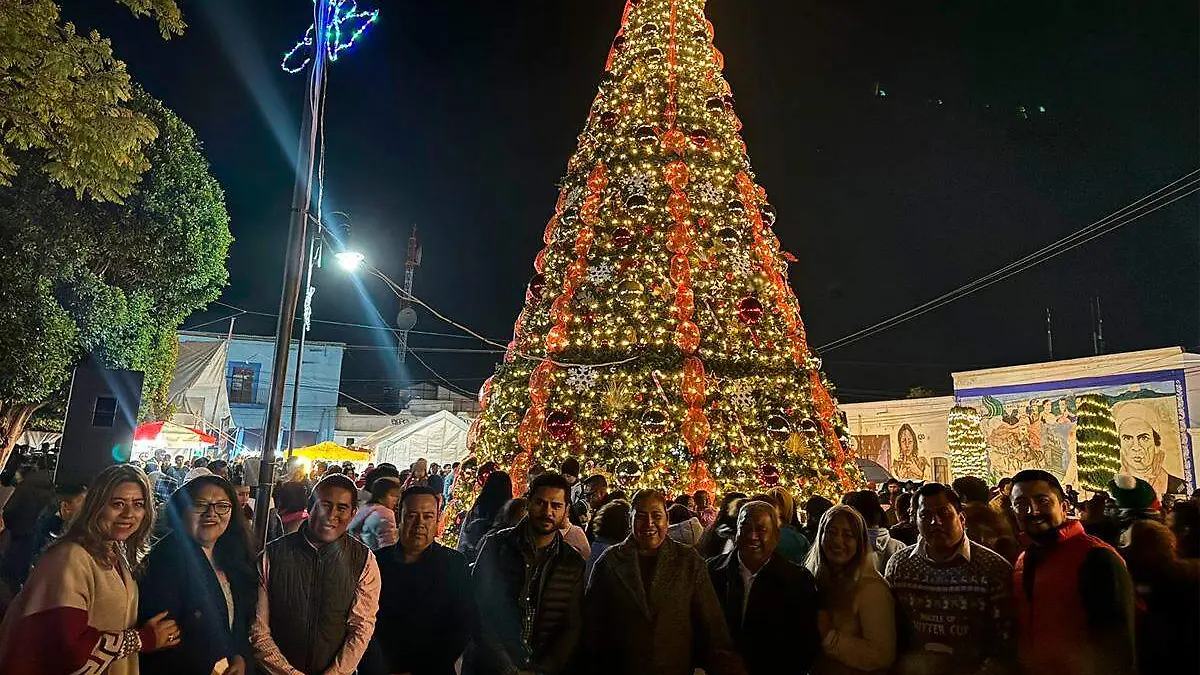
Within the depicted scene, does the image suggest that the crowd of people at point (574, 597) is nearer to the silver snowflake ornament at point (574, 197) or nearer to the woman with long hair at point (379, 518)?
the woman with long hair at point (379, 518)

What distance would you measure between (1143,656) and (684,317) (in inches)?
306

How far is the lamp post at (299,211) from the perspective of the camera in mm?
3584

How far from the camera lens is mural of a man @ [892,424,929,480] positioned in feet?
79.4

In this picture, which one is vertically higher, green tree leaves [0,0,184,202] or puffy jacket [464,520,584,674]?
green tree leaves [0,0,184,202]

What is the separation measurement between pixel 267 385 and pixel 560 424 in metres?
29.5

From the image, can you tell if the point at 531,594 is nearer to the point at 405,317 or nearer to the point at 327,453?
the point at 405,317

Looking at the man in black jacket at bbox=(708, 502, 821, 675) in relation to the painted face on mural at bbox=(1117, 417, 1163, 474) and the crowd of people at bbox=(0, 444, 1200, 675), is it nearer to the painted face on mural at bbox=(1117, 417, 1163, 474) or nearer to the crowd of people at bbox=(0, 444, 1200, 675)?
the crowd of people at bbox=(0, 444, 1200, 675)

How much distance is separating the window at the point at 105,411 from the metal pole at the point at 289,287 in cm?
381

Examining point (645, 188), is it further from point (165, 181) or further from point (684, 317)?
point (165, 181)

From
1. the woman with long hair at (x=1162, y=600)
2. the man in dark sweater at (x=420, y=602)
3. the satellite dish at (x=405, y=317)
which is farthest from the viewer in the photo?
the satellite dish at (x=405, y=317)

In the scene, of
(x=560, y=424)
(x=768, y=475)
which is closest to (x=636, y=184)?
(x=560, y=424)

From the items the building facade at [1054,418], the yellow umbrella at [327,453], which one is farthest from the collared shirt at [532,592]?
the yellow umbrella at [327,453]

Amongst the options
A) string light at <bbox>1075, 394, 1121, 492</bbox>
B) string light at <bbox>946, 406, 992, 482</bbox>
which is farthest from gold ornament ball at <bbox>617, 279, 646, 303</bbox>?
string light at <bbox>946, 406, 992, 482</bbox>

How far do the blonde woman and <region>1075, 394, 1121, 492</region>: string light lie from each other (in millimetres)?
15679
